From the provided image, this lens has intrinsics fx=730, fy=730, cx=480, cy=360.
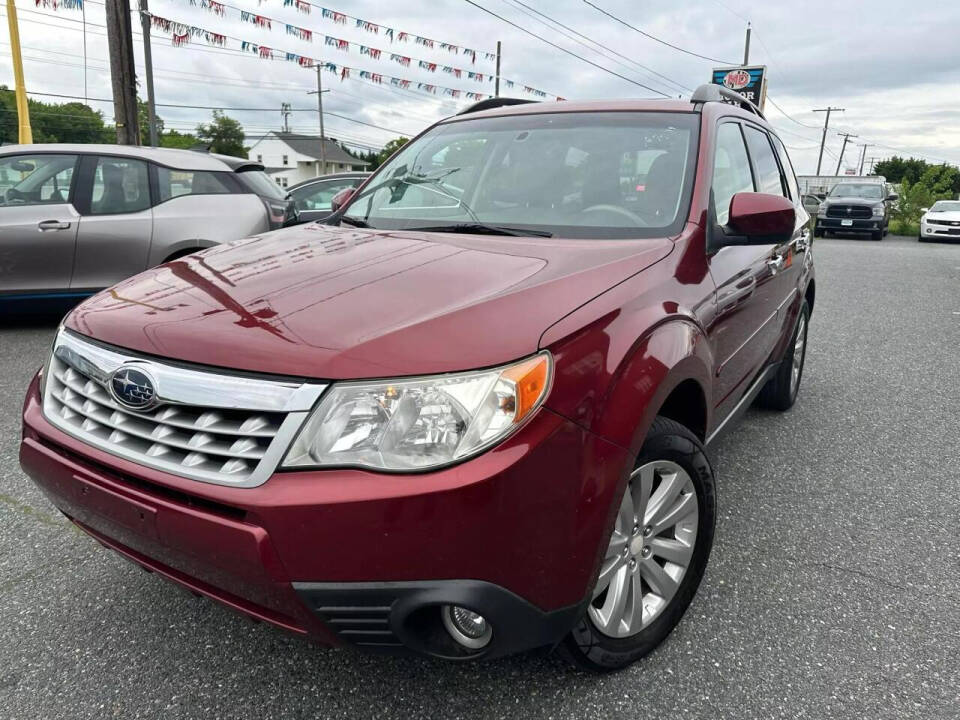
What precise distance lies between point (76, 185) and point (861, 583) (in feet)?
19.8

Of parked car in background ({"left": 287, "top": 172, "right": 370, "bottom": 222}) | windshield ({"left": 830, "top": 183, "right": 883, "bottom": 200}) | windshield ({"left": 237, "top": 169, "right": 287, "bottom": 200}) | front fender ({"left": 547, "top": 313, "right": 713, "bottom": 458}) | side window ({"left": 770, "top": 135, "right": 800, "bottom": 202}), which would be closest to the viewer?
→ front fender ({"left": 547, "top": 313, "right": 713, "bottom": 458})

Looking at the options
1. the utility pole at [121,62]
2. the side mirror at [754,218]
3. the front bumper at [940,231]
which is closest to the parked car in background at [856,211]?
the front bumper at [940,231]

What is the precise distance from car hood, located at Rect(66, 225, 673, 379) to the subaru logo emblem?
0.21 feet

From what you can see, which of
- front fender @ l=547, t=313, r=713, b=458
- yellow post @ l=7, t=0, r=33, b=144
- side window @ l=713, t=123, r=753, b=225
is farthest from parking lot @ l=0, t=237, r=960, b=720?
yellow post @ l=7, t=0, r=33, b=144

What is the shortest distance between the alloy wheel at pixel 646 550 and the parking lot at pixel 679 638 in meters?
0.19

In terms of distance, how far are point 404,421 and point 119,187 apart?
5477 mm

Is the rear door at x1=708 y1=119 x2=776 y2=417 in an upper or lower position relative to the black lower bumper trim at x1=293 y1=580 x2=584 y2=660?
upper

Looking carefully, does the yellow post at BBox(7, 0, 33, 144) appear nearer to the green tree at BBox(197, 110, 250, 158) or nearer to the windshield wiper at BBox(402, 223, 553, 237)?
the windshield wiper at BBox(402, 223, 553, 237)

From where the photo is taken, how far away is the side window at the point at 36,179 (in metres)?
5.74

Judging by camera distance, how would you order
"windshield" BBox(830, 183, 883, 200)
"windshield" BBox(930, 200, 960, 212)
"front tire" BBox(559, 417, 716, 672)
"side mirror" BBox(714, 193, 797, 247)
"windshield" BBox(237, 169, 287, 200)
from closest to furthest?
"front tire" BBox(559, 417, 716, 672)
"side mirror" BBox(714, 193, 797, 247)
"windshield" BBox(237, 169, 287, 200)
"windshield" BBox(930, 200, 960, 212)
"windshield" BBox(830, 183, 883, 200)

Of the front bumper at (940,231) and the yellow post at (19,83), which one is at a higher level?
the yellow post at (19,83)

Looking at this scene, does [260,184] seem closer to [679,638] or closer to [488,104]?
[488,104]

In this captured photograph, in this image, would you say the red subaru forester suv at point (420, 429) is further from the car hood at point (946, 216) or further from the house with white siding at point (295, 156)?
A: the house with white siding at point (295, 156)

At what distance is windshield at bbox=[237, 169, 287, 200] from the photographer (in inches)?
256
